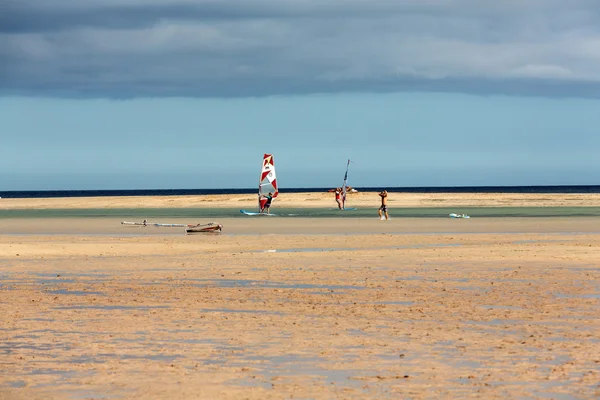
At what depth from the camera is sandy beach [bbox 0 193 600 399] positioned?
11.5m

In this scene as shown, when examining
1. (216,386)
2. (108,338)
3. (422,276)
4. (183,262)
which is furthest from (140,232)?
(216,386)

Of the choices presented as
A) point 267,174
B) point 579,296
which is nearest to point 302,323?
point 579,296

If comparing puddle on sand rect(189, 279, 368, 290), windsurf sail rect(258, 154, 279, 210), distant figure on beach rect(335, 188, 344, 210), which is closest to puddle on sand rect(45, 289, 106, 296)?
puddle on sand rect(189, 279, 368, 290)

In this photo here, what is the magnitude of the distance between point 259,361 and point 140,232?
115 feet

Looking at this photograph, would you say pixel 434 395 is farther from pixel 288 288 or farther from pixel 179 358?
pixel 288 288

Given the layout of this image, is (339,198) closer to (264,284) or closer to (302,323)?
(264,284)

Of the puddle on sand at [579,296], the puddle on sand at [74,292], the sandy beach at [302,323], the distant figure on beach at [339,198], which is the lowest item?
the puddle on sand at [74,292]

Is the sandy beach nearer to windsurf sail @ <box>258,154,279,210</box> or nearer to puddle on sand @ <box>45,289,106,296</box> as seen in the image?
puddle on sand @ <box>45,289,106,296</box>

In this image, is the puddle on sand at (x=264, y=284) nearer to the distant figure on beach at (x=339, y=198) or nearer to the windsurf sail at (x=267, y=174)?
the windsurf sail at (x=267, y=174)

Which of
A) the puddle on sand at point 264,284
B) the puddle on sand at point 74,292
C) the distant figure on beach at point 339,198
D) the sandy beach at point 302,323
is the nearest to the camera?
the sandy beach at point 302,323

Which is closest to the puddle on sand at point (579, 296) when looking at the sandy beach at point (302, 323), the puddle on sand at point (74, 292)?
the sandy beach at point (302, 323)

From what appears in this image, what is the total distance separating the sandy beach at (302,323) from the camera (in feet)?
37.8

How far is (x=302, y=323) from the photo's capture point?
52.9 feet

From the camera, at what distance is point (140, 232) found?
4728 centimetres
